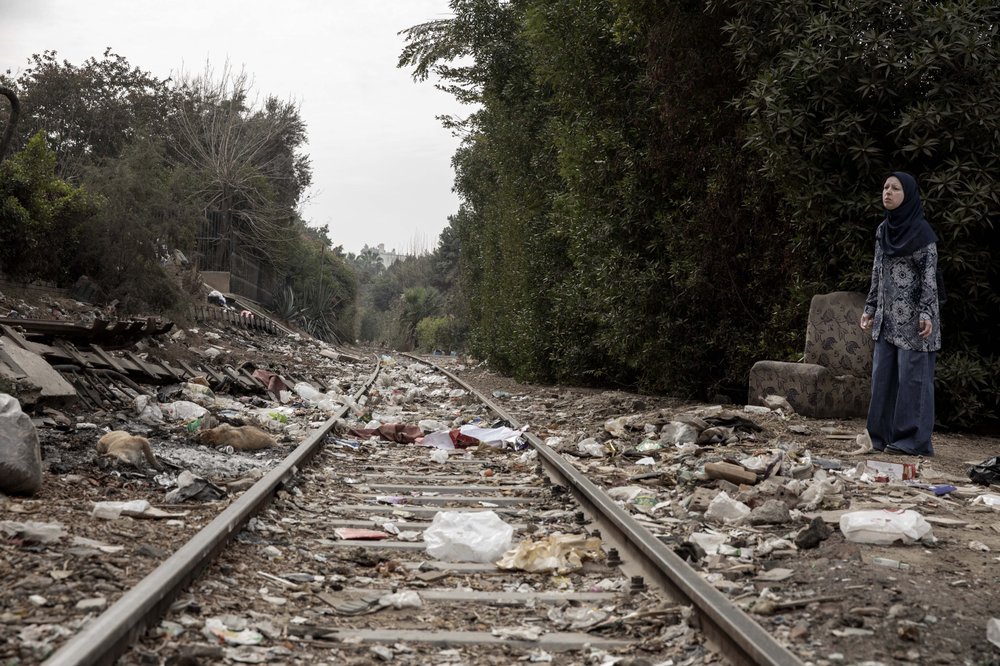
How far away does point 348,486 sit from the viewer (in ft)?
20.5

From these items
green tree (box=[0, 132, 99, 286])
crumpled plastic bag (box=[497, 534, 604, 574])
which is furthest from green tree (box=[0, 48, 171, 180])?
crumpled plastic bag (box=[497, 534, 604, 574])

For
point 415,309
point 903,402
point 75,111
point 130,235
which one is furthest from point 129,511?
point 415,309

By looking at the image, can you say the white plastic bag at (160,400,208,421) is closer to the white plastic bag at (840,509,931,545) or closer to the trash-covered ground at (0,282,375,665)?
the trash-covered ground at (0,282,375,665)

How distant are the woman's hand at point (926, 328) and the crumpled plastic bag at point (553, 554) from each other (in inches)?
153

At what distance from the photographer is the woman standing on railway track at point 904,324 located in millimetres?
6938

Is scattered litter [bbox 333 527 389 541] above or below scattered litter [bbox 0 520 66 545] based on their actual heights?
below

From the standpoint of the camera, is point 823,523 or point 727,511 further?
point 727,511

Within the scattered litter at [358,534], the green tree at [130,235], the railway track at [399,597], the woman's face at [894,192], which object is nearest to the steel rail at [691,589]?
the railway track at [399,597]

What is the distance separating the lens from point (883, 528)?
4305 millimetres

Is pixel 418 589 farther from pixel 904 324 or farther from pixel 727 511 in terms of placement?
pixel 904 324

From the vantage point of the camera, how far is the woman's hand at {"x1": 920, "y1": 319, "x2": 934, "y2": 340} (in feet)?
22.5

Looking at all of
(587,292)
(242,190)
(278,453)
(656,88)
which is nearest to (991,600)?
(278,453)

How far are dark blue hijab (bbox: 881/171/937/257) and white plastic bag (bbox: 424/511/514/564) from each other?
4.34 metres

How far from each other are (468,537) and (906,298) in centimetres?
457
